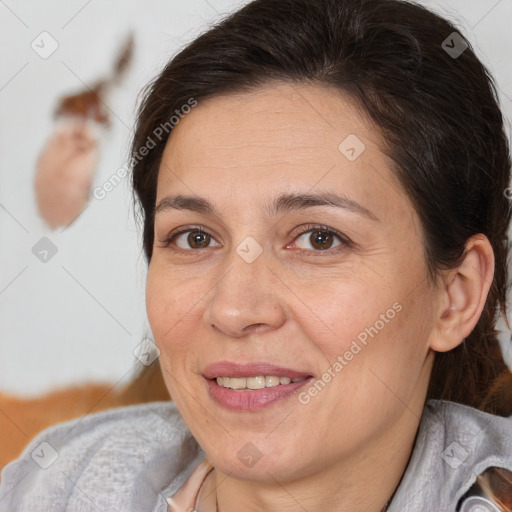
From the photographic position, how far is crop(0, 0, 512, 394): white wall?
193 centimetres

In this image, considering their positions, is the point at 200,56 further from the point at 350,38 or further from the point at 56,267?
the point at 56,267

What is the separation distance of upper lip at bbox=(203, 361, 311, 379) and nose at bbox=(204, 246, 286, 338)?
5 centimetres

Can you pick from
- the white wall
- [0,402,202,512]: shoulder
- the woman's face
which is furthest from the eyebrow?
the white wall

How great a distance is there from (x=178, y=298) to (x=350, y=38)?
46cm

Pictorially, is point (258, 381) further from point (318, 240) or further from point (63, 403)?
point (63, 403)

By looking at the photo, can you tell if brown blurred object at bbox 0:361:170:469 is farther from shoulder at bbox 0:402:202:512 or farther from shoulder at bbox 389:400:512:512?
shoulder at bbox 389:400:512:512

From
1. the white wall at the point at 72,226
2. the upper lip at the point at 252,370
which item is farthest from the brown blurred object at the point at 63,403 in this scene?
the upper lip at the point at 252,370

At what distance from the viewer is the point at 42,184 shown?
6.57 ft

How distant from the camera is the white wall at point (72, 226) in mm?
1932

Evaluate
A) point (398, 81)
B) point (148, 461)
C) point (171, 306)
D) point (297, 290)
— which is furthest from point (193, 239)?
point (148, 461)

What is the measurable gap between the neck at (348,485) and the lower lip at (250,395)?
0.12 m

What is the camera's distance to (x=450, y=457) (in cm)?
136

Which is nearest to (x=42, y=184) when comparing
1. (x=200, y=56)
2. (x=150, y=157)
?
(x=150, y=157)

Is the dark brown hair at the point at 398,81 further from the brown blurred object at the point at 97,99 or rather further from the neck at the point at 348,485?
the brown blurred object at the point at 97,99
